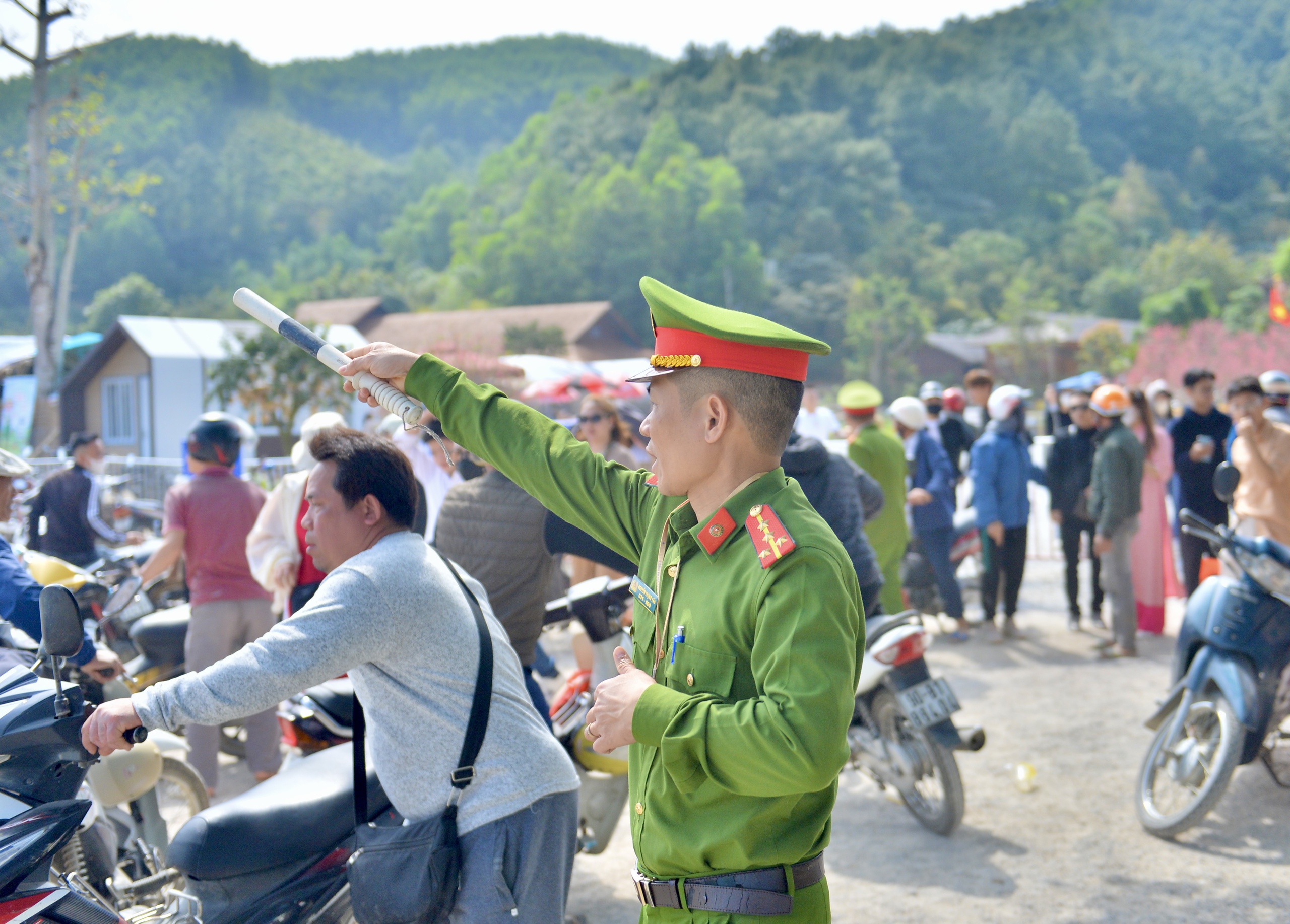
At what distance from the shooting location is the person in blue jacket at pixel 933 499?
27.7 feet

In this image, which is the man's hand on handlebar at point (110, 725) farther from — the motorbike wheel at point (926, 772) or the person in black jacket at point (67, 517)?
the person in black jacket at point (67, 517)

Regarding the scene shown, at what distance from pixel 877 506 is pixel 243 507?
10.6 ft

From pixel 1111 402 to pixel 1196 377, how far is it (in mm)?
1152

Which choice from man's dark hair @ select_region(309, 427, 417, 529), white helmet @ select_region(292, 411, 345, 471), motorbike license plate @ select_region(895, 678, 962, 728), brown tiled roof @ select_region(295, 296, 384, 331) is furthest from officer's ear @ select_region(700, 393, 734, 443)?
brown tiled roof @ select_region(295, 296, 384, 331)

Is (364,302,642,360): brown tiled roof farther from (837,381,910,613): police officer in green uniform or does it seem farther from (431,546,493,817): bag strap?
(431,546,493,817): bag strap

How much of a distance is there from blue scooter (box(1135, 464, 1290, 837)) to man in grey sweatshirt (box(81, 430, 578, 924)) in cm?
303

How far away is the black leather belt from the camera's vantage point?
5.95 feet

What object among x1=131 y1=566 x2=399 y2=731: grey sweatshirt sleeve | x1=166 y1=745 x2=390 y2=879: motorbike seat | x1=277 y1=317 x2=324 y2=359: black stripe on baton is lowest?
x1=166 y1=745 x2=390 y2=879: motorbike seat

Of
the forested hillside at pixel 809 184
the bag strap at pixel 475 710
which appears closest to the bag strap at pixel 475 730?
the bag strap at pixel 475 710

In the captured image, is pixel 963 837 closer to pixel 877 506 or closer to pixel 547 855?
pixel 877 506

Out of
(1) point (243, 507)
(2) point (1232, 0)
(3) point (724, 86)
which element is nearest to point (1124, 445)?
(1) point (243, 507)

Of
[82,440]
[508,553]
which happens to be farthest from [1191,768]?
[82,440]

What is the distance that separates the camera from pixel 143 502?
13125 millimetres

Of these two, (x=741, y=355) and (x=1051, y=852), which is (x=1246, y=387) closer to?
(x=1051, y=852)
